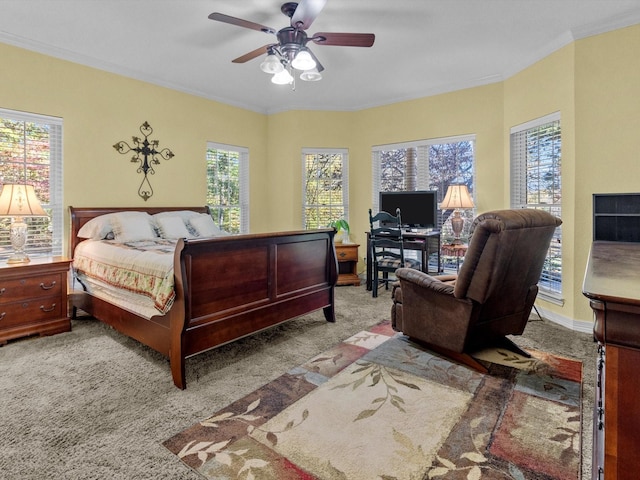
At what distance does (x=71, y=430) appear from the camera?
73.4 inches

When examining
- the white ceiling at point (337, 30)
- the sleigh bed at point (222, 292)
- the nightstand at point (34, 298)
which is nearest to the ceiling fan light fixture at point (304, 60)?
the white ceiling at point (337, 30)

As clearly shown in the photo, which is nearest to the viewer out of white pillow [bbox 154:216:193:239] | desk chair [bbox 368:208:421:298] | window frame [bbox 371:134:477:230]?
white pillow [bbox 154:216:193:239]

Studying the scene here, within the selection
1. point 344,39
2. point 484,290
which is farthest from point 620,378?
point 344,39

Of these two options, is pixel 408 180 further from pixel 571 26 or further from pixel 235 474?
pixel 235 474

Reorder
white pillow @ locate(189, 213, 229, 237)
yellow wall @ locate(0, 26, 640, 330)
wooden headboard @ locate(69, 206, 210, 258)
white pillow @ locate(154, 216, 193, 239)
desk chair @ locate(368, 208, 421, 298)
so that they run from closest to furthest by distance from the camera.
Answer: yellow wall @ locate(0, 26, 640, 330)
wooden headboard @ locate(69, 206, 210, 258)
white pillow @ locate(154, 216, 193, 239)
white pillow @ locate(189, 213, 229, 237)
desk chair @ locate(368, 208, 421, 298)

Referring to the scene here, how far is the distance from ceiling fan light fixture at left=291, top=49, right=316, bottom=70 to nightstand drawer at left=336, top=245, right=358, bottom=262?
297 centimetres

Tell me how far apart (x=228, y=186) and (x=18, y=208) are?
2853mm

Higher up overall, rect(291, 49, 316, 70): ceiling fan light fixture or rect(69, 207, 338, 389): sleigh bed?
rect(291, 49, 316, 70): ceiling fan light fixture

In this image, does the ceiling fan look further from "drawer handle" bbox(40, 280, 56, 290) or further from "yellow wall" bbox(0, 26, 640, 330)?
"drawer handle" bbox(40, 280, 56, 290)

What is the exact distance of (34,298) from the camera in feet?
10.5

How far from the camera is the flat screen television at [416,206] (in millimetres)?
5020

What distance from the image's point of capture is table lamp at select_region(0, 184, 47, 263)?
3059mm

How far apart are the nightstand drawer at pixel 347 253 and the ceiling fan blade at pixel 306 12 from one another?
3212mm

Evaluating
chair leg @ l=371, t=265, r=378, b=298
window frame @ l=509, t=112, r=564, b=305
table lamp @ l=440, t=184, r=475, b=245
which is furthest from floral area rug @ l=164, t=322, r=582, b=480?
table lamp @ l=440, t=184, r=475, b=245
